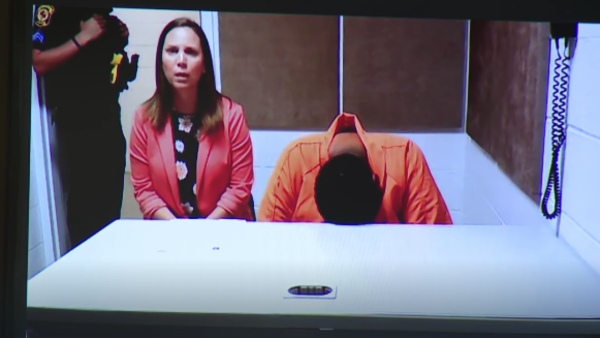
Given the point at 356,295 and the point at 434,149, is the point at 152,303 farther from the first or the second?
the point at 434,149

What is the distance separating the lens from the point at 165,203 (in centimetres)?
161

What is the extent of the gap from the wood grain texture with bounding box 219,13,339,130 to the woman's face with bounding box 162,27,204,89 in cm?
6

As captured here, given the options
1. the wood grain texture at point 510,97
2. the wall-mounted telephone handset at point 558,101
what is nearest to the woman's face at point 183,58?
the wood grain texture at point 510,97

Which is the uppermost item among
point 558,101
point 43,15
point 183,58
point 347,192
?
point 43,15

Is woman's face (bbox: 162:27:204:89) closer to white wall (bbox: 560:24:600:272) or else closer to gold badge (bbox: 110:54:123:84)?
gold badge (bbox: 110:54:123:84)

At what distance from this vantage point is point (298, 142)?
159 centimetres

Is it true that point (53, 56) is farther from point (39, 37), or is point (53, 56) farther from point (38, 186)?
point (38, 186)

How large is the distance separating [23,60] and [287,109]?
61 cm

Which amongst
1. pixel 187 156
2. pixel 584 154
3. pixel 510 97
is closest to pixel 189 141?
pixel 187 156

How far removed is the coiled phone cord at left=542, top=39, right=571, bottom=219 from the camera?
1.46 metres

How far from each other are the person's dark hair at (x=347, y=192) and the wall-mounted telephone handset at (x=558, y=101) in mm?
393

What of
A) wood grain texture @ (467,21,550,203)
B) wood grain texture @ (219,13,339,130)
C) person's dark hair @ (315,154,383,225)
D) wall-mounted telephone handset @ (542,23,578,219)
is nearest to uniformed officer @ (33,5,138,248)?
wood grain texture @ (219,13,339,130)

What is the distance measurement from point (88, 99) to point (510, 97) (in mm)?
1033

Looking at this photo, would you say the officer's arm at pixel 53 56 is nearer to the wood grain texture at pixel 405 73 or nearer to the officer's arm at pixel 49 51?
the officer's arm at pixel 49 51
